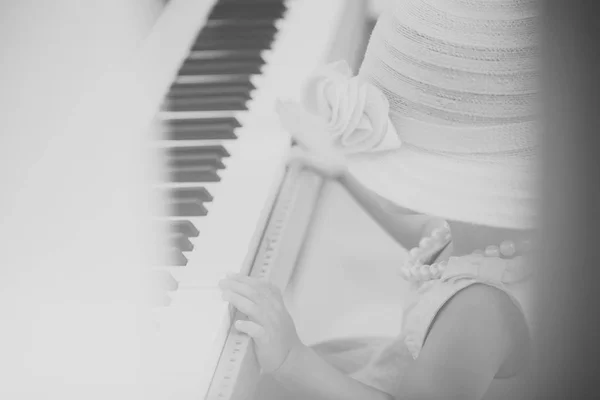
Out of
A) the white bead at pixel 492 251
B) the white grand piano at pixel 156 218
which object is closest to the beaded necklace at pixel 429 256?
the white bead at pixel 492 251

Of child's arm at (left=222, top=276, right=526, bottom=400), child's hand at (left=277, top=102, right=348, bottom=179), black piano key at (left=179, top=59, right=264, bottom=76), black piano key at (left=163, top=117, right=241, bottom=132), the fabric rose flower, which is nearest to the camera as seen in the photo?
child's arm at (left=222, top=276, right=526, bottom=400)

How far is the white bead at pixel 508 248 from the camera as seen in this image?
0.49 metres

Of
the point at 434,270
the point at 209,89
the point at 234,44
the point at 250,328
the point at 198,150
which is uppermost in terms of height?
the point at 234,44

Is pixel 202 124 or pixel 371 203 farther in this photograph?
Answer: pixel 202 124

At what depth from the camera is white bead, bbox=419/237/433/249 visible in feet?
2.09

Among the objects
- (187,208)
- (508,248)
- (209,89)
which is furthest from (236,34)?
(508,248)

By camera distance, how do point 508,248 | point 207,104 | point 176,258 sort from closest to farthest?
point 508,248, point 176,258, point 207,104

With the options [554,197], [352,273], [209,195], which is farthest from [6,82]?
[554,197]

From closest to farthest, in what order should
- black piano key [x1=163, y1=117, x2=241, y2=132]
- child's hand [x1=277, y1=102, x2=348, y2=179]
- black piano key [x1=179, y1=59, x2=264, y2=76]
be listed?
child's hand [x1=277, y1=102, x2=348, y2=179], black piano key [x1=163, y1=117, x2=241, y2=132], black piano key [x1=179, y1=59, x2=264, y2=76]

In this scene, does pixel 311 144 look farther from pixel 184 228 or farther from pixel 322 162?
pixel 184 228

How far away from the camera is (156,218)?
652 mm

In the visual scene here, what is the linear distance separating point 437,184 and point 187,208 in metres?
0.23

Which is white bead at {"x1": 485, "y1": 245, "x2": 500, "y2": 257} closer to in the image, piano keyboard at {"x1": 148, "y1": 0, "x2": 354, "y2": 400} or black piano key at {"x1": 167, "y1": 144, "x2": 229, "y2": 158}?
piano keyboard at {"x1": 148, "y1": 0, "x2": 354, "y2": 400}

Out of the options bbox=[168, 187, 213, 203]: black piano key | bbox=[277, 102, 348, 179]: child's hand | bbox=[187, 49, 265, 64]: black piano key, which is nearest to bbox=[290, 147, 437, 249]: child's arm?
bbox=[277, 102, 348, 179]: child's hand
